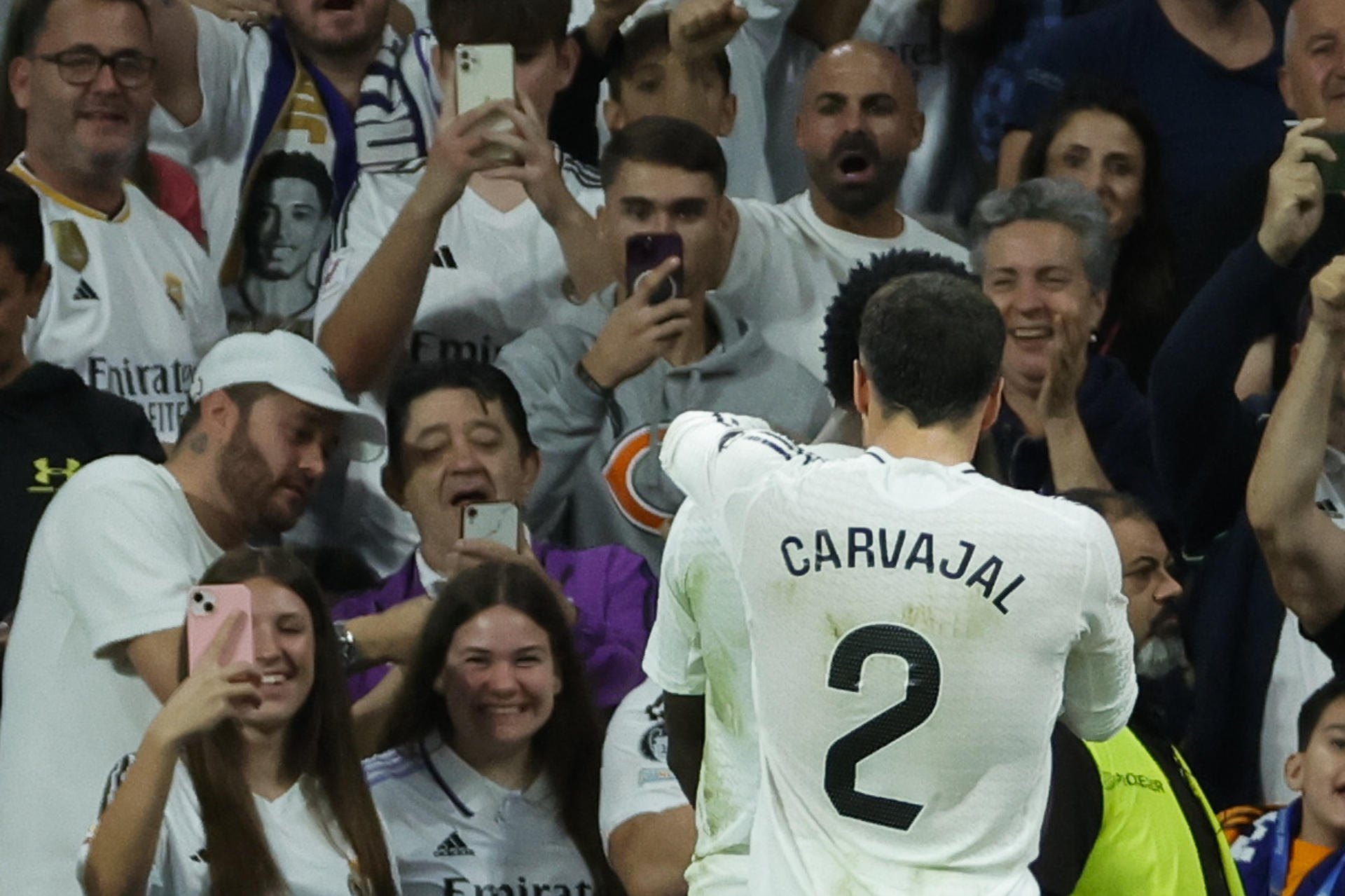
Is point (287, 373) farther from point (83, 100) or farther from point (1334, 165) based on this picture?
point (1334, 165)

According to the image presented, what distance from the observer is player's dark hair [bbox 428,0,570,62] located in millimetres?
5680

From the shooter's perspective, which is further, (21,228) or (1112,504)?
(21,228)

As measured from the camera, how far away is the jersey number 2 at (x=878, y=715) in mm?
3068

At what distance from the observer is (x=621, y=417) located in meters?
5.38

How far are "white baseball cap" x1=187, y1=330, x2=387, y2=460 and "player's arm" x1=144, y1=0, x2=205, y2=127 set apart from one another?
112 centimetres

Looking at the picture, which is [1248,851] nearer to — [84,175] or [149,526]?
[149,526]

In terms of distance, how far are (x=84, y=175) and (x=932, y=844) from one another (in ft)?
10.4

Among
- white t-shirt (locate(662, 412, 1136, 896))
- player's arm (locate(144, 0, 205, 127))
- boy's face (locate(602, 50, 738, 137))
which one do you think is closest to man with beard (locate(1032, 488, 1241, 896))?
white t-shirt (locate(662, 412, 1136, 896))

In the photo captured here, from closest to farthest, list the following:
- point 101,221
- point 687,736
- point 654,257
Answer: point 687,736
point 654,257
point 101,221

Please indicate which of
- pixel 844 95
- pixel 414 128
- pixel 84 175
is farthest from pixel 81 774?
pixel 844 95

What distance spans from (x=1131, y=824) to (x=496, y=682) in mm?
1327

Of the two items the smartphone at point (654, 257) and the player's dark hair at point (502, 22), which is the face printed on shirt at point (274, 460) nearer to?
the smartphone at point (654, 257)

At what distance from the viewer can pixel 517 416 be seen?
16.8ft

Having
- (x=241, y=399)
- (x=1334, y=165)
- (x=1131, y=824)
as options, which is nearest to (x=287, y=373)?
(x=241, y=399)
